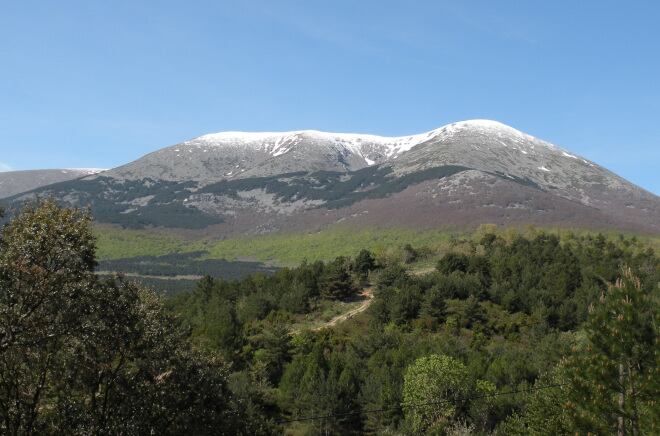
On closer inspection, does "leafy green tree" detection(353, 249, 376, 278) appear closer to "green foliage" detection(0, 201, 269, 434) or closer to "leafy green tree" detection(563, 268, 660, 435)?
"leafy green tree" detection(563, 268, 660, 435)

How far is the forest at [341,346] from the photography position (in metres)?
14.1

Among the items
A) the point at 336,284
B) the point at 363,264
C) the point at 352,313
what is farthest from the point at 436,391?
the point at 363,264

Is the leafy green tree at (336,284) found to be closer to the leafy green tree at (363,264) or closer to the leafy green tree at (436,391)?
the leafy green tree at (363,264)

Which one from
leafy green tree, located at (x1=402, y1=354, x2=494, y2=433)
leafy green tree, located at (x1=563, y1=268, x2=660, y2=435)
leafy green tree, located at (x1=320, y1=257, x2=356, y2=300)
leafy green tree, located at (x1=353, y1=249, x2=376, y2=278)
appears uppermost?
leafy green tree, located at (x1=563, y1=268, x2=660, y2=435)

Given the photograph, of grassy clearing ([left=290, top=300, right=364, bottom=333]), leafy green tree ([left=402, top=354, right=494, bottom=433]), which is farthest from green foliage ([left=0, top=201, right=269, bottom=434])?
grassy clearing ([left=290, top=300, right=364, bottom=333])

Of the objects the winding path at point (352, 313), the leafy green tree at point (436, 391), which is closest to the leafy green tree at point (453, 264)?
the winding path at point (352, 313)

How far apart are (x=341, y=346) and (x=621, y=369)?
4012cm

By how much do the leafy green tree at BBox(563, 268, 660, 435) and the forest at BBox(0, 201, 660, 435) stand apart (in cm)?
6

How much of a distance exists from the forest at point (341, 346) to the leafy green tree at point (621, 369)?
0.19 ft

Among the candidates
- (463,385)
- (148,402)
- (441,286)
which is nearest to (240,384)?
(463,385)

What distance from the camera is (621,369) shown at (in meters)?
20.6

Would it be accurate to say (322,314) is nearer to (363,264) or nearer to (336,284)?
(336,284)

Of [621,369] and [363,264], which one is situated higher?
[621,369]

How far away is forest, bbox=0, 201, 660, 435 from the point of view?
46.3 feet
